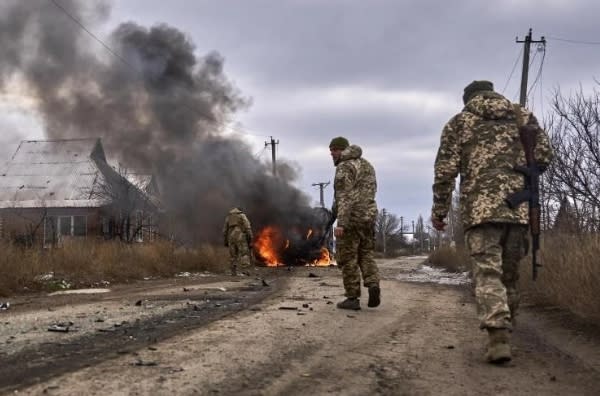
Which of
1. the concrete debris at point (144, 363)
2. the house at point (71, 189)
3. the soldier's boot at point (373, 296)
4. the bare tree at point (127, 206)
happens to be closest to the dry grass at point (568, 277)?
the soldier's boot at point (373, 296)

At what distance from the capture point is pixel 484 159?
14.4ft

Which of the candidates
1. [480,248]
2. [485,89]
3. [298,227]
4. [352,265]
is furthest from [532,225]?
[298,227]

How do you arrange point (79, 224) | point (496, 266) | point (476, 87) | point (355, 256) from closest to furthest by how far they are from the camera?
point (496, 266)
point (476, 87)
point (355, 256)
point (79, 224)

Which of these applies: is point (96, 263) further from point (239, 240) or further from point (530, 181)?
point (530, 181)

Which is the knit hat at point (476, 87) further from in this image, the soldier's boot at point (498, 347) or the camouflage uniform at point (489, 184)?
the soldier's boot at point (498, 347)

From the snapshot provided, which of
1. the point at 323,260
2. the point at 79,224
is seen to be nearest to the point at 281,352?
the point at 323,260

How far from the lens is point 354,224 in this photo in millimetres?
6840

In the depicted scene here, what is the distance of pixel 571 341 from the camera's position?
502 centimetres

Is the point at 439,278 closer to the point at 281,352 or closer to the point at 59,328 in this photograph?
the point at 59,328

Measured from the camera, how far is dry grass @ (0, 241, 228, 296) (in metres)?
9.91

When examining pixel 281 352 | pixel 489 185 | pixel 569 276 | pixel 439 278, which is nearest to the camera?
pixel 281 352

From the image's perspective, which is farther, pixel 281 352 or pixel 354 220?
Result: pixel 354 220

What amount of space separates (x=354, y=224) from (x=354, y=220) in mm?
47

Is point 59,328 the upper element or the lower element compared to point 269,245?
lower
